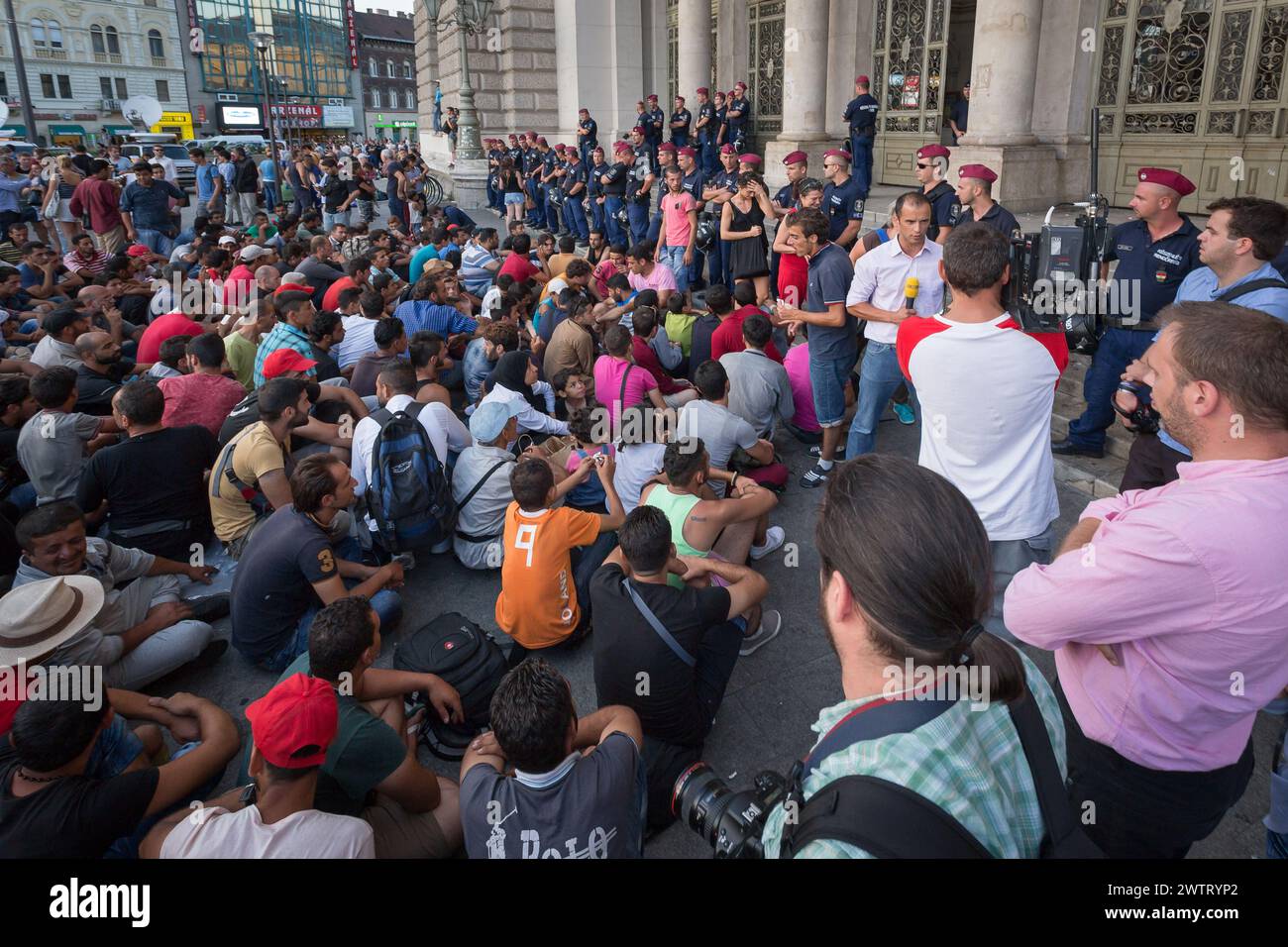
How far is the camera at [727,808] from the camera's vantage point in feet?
4.84

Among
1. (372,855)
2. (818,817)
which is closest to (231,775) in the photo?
(372,855)

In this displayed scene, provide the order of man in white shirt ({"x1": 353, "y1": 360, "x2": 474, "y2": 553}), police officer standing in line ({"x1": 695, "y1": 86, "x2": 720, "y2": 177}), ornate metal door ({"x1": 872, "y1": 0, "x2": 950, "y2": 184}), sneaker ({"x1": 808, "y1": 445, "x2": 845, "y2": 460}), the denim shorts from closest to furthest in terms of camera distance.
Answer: man in white shirt ({"x1": 353, "y1": 360, "x2": 474, "y2": 553}), the denim shorts, sneaker ({"x1": 808, "y1": 445, "x2": 845, "y2": 460}), ornate metal door ({"x1": 872, "y1": 0, "x2": 950, "y2": 184}), police officer standing in line ({"x1": 695, "y1": 86, "x2": 720, "y2": 177})

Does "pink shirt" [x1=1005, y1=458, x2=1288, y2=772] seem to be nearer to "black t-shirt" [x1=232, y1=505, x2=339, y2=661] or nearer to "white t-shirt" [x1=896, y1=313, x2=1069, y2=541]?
"white t-shirt" [x1=896, y1=313, x2=1069, y2=541]

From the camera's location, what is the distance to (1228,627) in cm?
156

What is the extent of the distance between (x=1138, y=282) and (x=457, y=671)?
4558 millimetres

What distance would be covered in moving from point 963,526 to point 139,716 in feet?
10.8

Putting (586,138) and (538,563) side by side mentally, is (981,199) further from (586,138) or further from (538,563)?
(586,138)

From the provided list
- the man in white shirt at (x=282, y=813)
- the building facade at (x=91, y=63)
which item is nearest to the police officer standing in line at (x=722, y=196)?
the man in white shirt at (x=282, y=813)

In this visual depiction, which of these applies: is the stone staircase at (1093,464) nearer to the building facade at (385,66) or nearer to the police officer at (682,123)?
the police officer at (682,123)

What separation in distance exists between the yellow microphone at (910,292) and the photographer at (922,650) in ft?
12.0

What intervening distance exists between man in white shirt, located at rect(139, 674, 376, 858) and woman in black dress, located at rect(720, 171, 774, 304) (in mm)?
7273

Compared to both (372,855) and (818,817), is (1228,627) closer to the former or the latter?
(818,817)

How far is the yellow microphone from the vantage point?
A: 4602 mm

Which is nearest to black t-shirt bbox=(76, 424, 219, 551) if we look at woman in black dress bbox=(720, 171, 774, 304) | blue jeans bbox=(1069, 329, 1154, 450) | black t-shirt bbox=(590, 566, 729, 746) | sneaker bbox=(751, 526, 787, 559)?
black t-shirt bbox=(590, 566, 729, 746)
